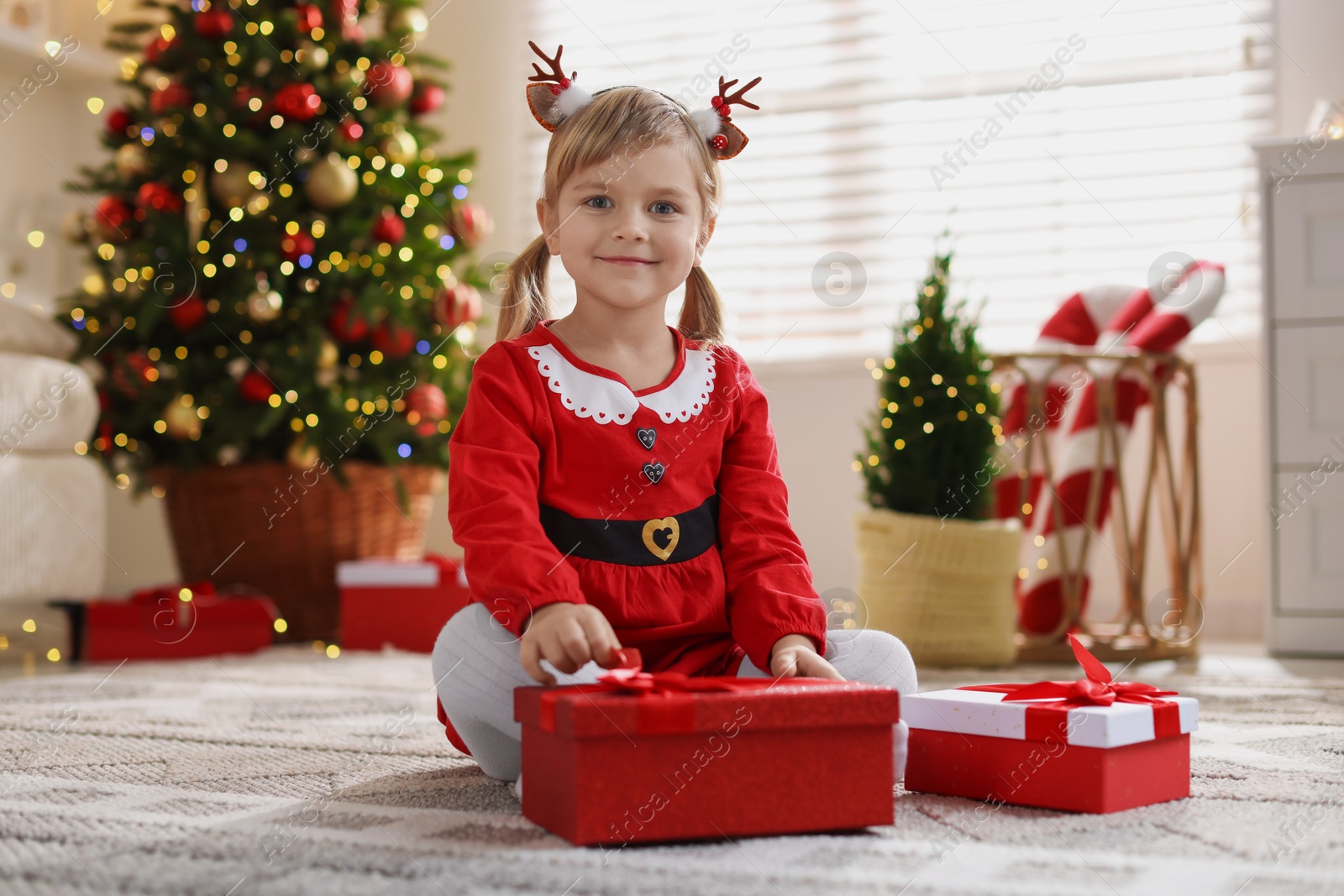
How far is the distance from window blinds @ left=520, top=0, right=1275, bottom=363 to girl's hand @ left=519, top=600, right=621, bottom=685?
5.52 ft

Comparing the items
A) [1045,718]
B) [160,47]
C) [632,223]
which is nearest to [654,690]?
[1045,718]

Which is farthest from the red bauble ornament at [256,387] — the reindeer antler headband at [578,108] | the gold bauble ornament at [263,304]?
the reindeer antler headband at [578,108]

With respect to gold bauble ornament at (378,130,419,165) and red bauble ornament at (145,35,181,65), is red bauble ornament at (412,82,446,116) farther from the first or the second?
red bauble ornament at (145,35,181,65)

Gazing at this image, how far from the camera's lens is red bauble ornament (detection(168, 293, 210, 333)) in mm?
2338

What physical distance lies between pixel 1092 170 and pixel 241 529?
1.93 meters

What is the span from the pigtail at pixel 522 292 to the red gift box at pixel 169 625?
4.15 feet

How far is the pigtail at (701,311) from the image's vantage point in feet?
3.99

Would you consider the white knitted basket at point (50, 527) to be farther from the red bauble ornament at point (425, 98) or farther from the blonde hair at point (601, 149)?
the blonde hair at point (601, 149)

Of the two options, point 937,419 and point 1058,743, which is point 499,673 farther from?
point 937,419

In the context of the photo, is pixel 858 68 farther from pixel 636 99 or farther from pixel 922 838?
pixel 922 838

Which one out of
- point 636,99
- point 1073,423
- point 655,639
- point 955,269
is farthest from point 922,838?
point 955,269

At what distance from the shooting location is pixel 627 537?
1017mm

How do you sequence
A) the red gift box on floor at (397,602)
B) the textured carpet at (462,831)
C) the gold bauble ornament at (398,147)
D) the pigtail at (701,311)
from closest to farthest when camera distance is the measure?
the textured carpet at (462,831) < the pigtail at (701,311) < the red gift box on floor at (397,602) < the gold bauble ornament at (398,147)

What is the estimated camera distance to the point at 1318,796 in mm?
964
